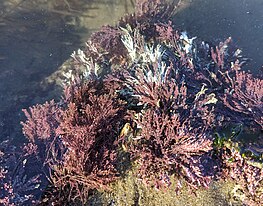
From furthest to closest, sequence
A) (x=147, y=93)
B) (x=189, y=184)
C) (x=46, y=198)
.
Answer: (x=147, y=93) → (x=46, y=198) → (x=189, y=184)

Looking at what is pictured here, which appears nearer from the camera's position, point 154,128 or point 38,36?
point 154,128

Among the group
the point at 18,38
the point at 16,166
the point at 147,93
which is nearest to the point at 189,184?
the point at 147,93

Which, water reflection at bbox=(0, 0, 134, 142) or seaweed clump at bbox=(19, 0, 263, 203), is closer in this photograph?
seaweed clump at bbox=(19, 0, 263, 203)

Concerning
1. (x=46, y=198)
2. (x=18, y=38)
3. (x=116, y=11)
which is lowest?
(x=46, y=198)

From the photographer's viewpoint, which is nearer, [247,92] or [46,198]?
[46,198]

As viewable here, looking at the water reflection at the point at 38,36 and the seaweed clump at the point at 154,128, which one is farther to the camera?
the water reflection at the point at 38,36

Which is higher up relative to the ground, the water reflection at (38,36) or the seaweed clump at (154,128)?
the water reflection at (38,36)

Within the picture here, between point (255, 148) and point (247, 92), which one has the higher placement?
point (247, 92)

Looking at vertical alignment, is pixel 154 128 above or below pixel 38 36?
below

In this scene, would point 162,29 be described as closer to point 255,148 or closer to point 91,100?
point 91,100

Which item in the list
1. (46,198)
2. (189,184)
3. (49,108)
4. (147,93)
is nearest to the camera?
(189,184)

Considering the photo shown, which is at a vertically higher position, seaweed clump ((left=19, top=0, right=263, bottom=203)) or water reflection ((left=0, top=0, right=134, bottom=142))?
water reflection ((left=0, top=0, right=134, bottom=142))
